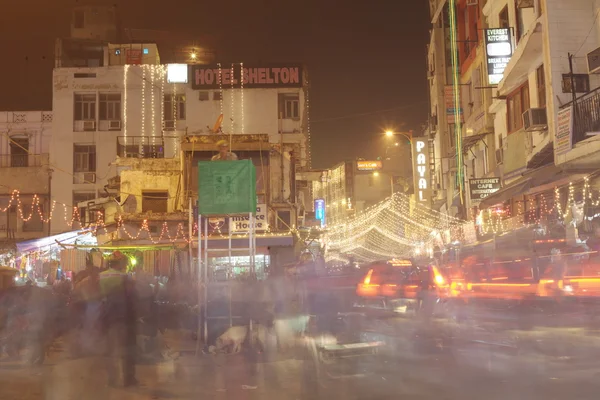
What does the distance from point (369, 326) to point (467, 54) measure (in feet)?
82.1

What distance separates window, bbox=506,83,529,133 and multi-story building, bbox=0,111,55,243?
28.9 m

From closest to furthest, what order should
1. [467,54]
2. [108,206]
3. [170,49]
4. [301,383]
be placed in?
[301,383], [108,206], [467,54], [170,49]

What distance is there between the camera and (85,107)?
1666 inches

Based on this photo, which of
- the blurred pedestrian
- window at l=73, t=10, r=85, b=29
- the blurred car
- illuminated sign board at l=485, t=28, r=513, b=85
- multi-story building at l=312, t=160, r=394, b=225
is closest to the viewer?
the blurred pedestrian

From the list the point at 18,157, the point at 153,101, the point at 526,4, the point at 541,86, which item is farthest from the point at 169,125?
the point at 541,86

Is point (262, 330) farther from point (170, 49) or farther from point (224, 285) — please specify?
point (170, 49)

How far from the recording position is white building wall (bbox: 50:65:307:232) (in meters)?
41.0

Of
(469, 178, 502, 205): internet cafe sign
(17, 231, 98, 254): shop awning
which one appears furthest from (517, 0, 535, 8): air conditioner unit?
(17, 231, 98, 254): shop awning

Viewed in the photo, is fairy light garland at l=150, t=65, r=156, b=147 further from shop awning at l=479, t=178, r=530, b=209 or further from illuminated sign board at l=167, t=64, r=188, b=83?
shop awning at l=479, t=178, r=530, b=209

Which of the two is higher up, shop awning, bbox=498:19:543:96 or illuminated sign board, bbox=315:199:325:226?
shop awning, bbox=498:19:543:96

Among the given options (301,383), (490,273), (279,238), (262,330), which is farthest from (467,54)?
(301,383)

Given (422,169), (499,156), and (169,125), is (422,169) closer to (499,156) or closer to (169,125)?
(499,156)

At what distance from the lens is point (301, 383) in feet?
29.0

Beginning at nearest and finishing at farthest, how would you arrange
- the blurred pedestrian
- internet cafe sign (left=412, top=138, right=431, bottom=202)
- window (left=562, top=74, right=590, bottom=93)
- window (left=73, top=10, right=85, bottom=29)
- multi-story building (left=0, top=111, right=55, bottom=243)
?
the blurred pedestrian < window (left=562, top=74, right=590, bottom=93) < multi-story building (left=0, top=111, right=55, bottom=243) < internet cafe sign (left=412, top=138, right=431, bottom=202) < window (left=73, top=10, right=85, bottom=29)
